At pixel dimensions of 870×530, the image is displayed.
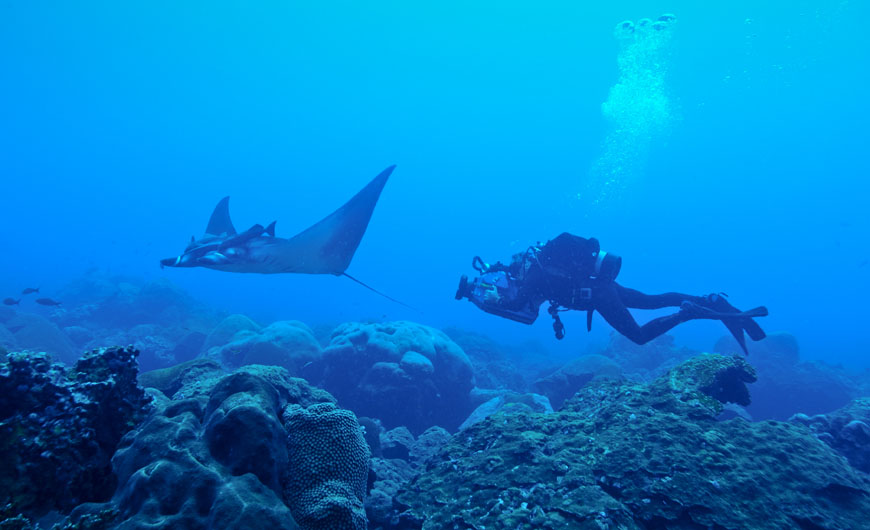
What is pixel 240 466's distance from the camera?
2693mm

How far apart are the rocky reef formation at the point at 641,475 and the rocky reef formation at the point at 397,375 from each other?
487 centimetres

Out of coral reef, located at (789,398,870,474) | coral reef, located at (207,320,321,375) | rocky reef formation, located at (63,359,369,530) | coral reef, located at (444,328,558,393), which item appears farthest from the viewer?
coral reef, located at (444,328,558,393)

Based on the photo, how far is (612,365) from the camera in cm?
1266

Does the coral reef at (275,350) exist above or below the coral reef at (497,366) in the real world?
below

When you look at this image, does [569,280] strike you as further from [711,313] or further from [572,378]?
[572,378]

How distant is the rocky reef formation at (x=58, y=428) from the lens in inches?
92.9

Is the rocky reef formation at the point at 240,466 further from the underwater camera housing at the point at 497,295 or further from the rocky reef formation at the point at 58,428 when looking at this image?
the underwater camera housing at the point at 497,295

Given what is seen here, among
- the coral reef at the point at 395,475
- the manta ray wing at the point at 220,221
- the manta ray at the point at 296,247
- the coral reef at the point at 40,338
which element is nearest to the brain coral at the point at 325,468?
the coral reef at the point at 395,475

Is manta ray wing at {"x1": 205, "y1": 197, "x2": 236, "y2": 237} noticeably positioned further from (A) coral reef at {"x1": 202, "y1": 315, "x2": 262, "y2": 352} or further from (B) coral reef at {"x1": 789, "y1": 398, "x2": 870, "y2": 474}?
(B) coral reef at {"x1": 789, "y1": 398, "x2": 870, "y2": 474}

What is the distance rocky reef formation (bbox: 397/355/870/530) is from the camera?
3238mm

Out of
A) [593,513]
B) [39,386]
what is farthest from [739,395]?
[39,386]

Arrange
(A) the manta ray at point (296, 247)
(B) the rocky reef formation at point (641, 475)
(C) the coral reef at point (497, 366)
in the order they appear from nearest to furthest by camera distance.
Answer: (B) the rocky reef formation at point (641, 475)
(A) the manta ray at point (296, 247)
(C) the coral reef at point (497, 366)

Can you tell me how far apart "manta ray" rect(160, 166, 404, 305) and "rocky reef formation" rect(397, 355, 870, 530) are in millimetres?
3753

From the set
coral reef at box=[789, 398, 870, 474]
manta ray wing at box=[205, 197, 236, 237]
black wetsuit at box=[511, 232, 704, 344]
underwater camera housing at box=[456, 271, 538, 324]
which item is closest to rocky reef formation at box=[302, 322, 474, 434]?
underwater camera housing at box=[456, 271, 538, 324]
